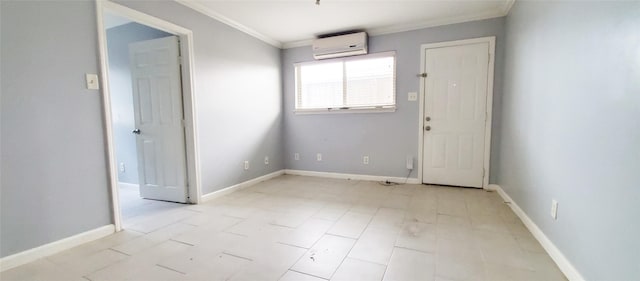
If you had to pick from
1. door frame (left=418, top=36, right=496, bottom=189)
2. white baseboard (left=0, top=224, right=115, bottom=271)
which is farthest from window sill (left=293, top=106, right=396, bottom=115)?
white baseboard (left=0, top=224, right=115, bottom=271)

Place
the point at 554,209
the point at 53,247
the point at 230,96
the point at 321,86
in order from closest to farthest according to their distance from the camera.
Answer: the point at 554,209 < the point at 53,247 < the point at 230,96 < the point at 321,86

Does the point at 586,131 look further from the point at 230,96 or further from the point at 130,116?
the point at 130,116

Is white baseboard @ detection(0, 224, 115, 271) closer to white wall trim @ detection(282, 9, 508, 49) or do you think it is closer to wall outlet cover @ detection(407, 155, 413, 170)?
wall outlet cover @ detection(407, 155, 413, 170)

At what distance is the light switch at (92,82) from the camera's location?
2.04 metres

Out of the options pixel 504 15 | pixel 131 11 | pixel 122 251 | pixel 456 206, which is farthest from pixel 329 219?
pixel 504 15

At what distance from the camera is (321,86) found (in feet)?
14.2

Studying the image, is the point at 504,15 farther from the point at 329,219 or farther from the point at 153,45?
the point at 153,45

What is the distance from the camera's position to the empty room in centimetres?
152

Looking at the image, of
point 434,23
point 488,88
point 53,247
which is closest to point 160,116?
point 53,247

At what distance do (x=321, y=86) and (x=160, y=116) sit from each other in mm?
2397

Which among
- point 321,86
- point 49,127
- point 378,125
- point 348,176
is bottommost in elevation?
point 348,176

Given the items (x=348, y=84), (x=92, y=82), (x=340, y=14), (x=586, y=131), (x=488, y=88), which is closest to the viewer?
(x=586, y=131)

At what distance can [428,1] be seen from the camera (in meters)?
2.90

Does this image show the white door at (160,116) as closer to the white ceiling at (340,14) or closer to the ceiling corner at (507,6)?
the white ceiling at (340,14)
